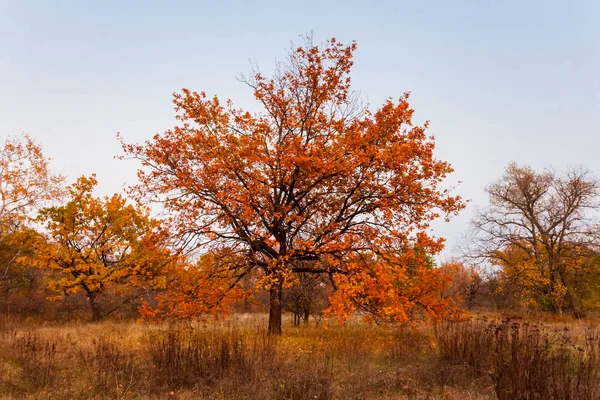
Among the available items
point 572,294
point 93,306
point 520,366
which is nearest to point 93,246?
point 93,306

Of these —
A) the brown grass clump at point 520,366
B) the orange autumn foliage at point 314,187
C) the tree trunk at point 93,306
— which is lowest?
the tree trunk at point 93,306

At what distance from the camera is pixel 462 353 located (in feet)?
25.8

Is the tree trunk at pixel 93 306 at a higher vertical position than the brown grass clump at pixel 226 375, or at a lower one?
lower

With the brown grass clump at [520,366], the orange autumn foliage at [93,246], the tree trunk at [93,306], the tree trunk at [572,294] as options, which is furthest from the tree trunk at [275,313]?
the tree trunk at [572,294]

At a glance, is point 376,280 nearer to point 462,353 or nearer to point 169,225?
point 462,353

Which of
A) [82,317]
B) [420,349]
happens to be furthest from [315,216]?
[82,317]

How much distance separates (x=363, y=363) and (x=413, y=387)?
1.61 metres

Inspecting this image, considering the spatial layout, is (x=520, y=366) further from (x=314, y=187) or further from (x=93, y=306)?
(x=93, y=306)

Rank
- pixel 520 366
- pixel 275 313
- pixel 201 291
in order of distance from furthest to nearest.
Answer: pixel 275 313 < pixel 201 291 < pixel 520 366

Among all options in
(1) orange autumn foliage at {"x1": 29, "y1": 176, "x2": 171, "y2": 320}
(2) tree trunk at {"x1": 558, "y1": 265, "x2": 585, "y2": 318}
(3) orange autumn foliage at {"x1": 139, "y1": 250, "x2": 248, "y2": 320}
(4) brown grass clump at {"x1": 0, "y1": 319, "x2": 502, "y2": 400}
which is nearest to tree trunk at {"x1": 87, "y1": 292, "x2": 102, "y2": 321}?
(1) orange autumn foliage at {"x1": 29, "y1": 176, "x2": 171, "y2": 320}

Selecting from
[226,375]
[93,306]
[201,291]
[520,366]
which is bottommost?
[93,306]

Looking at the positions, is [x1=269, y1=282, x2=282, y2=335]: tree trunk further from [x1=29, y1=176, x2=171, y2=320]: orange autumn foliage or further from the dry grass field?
[x1=29, y1=176, x2=171, y2=320]: orange autumn foliage

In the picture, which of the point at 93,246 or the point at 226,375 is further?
the point at 93,246

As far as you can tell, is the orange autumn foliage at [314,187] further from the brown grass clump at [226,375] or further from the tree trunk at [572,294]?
the tree trunk at [572,294]
